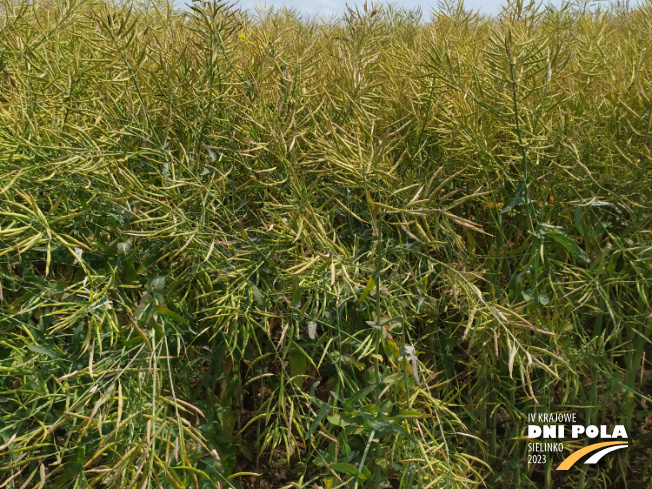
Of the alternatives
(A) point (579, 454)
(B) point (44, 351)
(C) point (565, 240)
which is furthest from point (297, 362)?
(A) point (579, 454)

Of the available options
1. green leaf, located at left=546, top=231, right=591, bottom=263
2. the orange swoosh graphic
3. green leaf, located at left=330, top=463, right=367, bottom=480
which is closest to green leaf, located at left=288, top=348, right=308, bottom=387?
green leaf, located at left=330, top=463, right=367, bottom=480

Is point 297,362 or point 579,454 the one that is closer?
point 297,362

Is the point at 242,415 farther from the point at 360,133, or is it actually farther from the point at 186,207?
the point at 360,133

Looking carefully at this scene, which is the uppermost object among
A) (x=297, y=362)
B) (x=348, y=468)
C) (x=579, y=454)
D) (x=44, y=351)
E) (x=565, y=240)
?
(x=565, y=240)

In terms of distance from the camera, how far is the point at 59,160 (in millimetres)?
1308

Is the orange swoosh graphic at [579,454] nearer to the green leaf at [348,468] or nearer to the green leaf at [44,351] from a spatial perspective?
the green leaf at [348,468]

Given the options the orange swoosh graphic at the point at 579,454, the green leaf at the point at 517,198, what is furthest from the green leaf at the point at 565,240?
the orange swoosh graphic at the point at 579,454

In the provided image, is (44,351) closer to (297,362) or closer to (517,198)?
(297,362)

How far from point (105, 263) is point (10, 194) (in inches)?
9.8

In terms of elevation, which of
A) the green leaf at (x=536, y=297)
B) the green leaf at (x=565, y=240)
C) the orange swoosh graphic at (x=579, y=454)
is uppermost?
the green leaf at (x=565, y=240)

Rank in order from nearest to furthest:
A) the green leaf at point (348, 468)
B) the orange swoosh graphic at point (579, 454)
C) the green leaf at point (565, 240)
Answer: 1. the green leaf at point (348, 468)
2. the green leaf at point (565, 240)
3. the orange swoosh graphic at point (579, 454)

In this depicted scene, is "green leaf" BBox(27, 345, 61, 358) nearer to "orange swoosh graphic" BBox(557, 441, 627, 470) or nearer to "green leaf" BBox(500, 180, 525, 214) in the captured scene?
"green leaf" BBox(500, 180, 525, 214)

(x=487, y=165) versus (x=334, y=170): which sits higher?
(x=487, y=165)

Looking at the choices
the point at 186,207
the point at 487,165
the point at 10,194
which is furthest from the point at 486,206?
the point at 10,194
